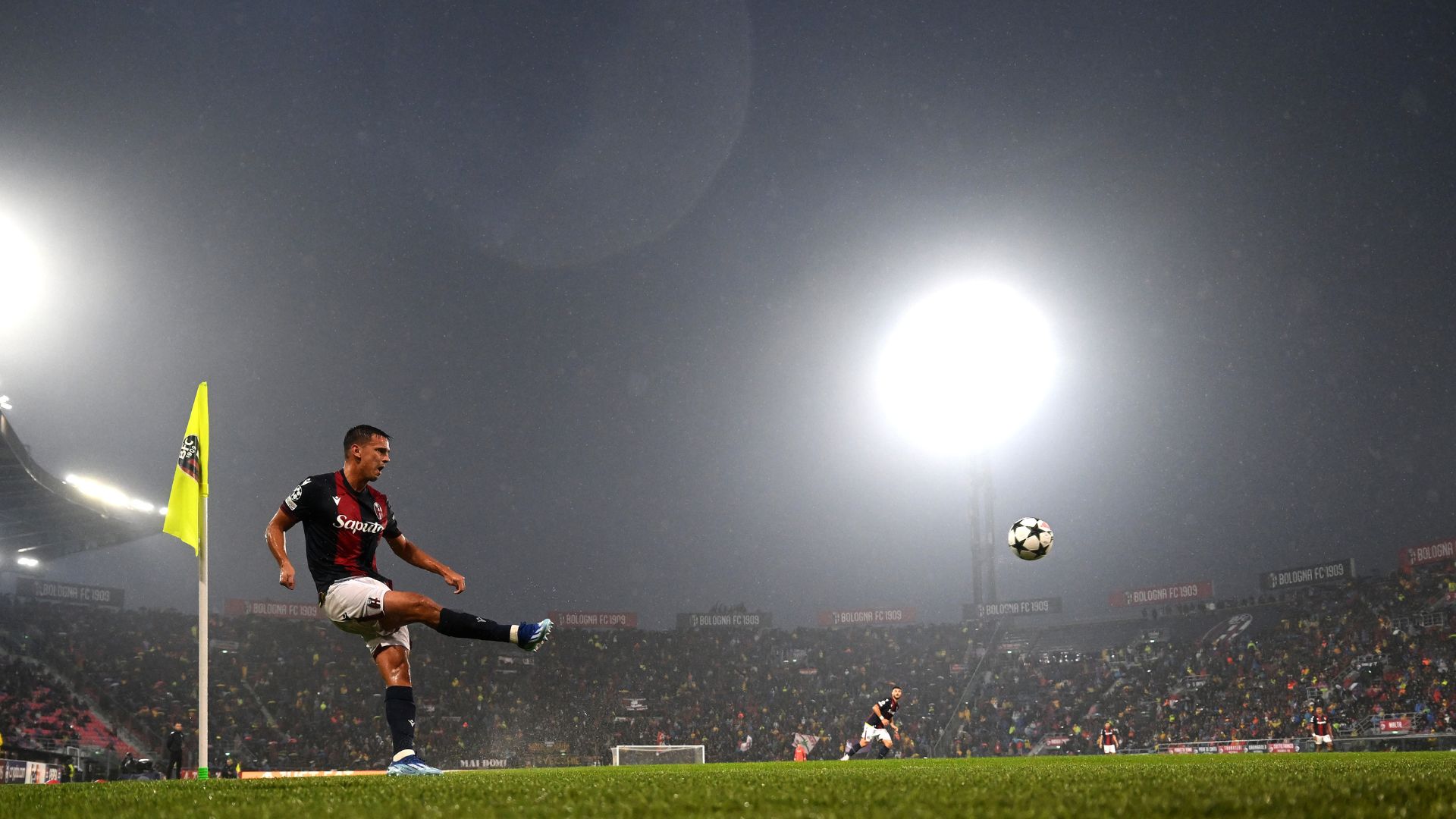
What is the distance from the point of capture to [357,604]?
6078mm

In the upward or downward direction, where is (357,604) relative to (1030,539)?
downward

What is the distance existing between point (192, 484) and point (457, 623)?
525cm

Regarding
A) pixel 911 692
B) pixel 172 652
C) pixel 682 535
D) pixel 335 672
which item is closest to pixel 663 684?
pixel 911 692

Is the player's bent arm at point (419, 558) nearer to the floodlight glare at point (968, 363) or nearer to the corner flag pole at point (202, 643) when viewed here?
the corner flag pole at point (202, 643)

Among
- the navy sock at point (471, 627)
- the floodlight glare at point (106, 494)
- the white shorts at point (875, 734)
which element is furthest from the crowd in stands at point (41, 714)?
the navy sock at point (471, 627)

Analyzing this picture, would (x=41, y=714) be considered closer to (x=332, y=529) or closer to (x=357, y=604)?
(x=332, y=529)

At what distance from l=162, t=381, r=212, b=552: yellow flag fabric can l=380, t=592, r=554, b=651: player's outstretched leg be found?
4.50m

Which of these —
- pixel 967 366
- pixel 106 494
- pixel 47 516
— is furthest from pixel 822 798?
pixel 967 366

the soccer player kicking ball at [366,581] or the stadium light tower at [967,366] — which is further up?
the stadium light tower at [967,366]

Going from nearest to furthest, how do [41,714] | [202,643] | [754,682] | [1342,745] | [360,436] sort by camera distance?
[360,436] < [202,643] < [1342,745] < [41,714] < [754,682]

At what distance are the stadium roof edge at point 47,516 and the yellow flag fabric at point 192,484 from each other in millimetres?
17624

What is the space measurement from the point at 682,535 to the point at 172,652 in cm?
4140

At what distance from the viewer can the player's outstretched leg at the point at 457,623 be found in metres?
5.82

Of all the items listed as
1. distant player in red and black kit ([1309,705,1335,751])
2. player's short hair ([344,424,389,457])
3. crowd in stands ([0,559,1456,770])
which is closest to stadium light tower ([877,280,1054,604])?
crowd in stands ([0,559,1456,770])
